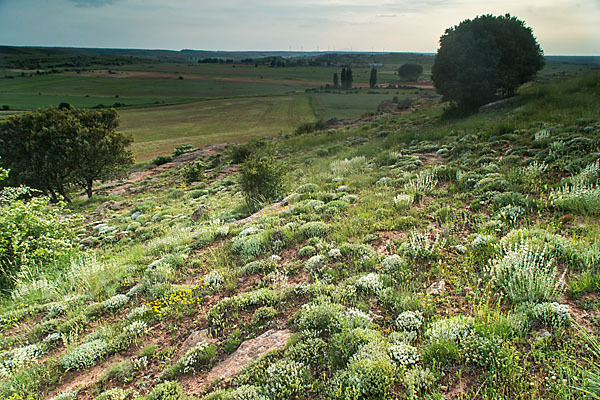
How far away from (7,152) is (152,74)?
15189cm

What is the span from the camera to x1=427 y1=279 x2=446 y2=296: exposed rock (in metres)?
5.25

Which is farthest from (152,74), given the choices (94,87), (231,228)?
(231,228)

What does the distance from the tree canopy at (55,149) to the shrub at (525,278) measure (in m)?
27.7

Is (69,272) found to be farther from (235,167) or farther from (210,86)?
(210,86)

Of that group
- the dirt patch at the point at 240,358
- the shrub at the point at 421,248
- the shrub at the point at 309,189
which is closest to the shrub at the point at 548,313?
the shrub at the point at 421,248

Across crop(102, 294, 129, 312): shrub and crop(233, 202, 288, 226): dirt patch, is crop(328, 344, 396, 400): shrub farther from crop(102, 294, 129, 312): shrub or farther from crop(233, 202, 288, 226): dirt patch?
crop(233, 202, 288, 226): dirt patch

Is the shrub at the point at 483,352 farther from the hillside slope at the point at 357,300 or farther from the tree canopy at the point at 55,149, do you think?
the tree canopy at the point at 55,149

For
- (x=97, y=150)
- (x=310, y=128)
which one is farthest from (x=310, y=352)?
(x=310, y=128)

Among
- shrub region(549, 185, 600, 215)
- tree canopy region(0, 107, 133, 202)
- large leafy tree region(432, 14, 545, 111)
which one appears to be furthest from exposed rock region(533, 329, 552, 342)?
tree canopy region(0, 107, 133, 202)

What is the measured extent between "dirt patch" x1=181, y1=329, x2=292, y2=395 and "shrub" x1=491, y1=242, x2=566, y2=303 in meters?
3.65

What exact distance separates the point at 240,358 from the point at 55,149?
87.6ft

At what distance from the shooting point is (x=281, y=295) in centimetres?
607

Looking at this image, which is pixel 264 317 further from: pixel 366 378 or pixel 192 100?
pixel 192 100

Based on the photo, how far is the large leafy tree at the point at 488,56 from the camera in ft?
80.0
